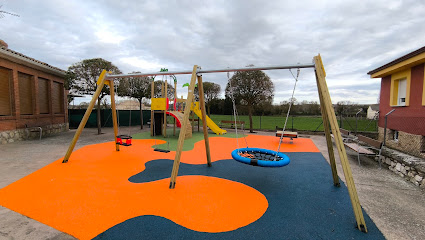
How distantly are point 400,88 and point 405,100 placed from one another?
0.87 m

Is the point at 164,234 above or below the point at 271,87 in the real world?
below

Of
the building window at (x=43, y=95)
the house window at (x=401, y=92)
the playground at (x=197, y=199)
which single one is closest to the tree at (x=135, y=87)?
the building window at (x=43, y=95)

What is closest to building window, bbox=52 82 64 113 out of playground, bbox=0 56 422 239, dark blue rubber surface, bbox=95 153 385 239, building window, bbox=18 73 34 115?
building window, bbox=18 73 34 115

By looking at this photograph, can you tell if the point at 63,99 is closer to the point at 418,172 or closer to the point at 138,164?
the point at 138,164

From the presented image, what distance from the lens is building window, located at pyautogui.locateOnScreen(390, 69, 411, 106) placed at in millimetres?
7348

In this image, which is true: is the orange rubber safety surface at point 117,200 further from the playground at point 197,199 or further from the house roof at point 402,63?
the house roof at point 402,63

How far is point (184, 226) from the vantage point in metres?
2.79

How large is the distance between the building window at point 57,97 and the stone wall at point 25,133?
1221 mm

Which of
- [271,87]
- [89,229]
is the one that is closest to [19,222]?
[89,229]

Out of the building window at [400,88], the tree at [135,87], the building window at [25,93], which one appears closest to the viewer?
the building window at [400,88]

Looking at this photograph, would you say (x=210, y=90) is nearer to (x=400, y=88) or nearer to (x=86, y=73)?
(x=86, y=73)

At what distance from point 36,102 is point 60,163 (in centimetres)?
804

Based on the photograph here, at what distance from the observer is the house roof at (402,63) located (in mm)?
6170

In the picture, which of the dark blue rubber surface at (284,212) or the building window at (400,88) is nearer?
the dark blue rubber surface at (284,212)
